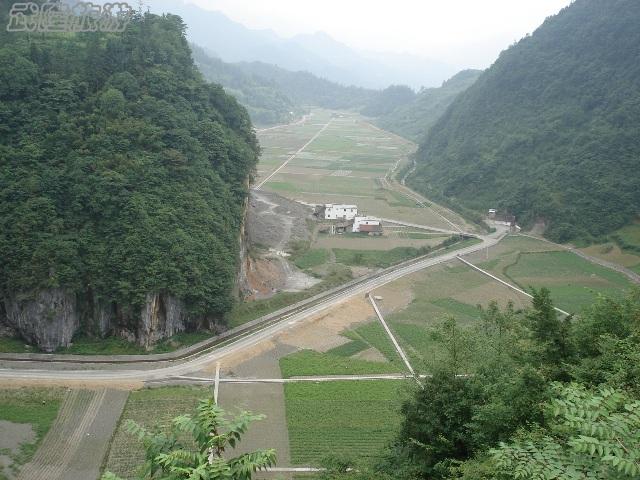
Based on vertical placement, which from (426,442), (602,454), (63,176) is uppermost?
(602,454)

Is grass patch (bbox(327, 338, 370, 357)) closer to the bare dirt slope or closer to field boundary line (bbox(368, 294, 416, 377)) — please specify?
field boundary line (bbox(368, 294, 416, 377))

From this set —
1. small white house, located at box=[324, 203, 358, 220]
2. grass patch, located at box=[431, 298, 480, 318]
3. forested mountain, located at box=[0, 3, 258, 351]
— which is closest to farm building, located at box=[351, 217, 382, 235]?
small white house, located at box=[324, 203, 358, 220]

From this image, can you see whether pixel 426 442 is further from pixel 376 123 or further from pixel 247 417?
pixel 376 123

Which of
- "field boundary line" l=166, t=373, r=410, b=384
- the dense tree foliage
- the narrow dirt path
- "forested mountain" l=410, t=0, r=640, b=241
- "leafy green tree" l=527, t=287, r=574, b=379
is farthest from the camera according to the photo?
"forested mountain" l=410, t=0, r=640, b=241

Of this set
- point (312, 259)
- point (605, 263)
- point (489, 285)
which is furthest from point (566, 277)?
point (312, 259)

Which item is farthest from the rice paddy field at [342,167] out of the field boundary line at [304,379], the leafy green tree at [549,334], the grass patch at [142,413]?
the leafy green tree at [549,334]

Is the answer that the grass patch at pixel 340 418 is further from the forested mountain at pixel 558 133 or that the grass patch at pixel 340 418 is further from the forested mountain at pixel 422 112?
the forested mountain at pixel 422 112

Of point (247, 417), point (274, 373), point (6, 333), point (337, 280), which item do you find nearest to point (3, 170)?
point (6, 333)
